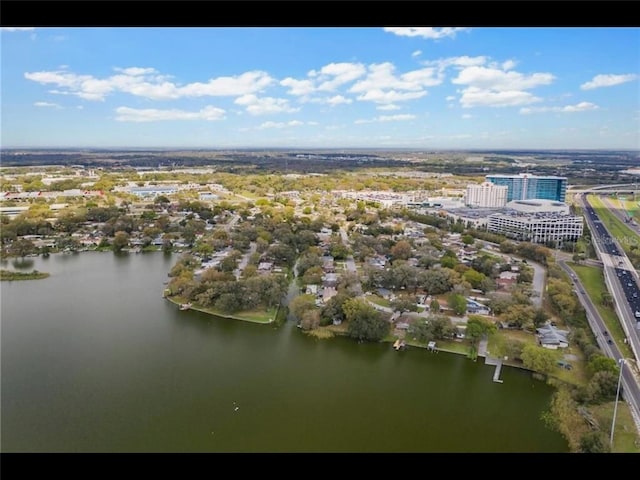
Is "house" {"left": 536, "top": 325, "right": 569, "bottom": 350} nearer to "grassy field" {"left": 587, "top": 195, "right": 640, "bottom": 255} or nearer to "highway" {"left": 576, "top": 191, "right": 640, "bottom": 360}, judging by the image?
"highway" {"left": 576, "top": 191, "right": 640, "bottom": 360}

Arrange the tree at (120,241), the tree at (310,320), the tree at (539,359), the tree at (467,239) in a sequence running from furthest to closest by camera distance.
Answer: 1. the tree at (120,241)
2. the tree at (467,239)
3. the tree at (310,320)
4. the tree at (539,359)

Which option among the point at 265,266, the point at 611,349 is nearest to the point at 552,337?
the point at 611,349

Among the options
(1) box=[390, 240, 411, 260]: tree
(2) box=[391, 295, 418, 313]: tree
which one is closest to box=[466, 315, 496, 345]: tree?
(2) box=[391, 295, 418, 313]: tree

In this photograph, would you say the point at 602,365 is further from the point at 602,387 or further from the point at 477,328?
the point at 477,328

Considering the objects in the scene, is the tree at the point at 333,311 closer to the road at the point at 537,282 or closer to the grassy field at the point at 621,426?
the road at the point at 537,282

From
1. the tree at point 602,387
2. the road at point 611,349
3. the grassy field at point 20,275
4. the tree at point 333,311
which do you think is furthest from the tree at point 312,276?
the grassy field at point 20,275
